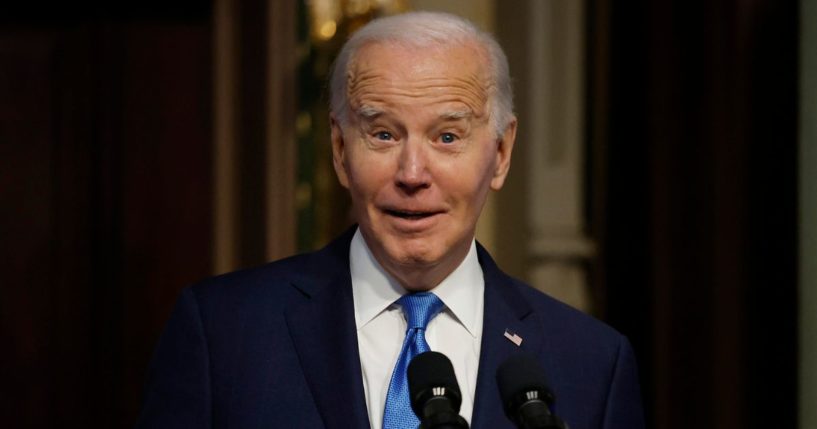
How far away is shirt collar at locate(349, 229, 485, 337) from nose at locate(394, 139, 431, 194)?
7.5 inches

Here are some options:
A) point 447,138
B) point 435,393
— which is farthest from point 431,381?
point 447,138

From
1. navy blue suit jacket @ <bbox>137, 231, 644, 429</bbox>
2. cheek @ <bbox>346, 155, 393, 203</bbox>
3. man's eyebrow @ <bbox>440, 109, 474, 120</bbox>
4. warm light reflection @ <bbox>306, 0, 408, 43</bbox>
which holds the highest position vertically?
warm light reflection @ <bbox>306, 0, 408, 43</bbox>

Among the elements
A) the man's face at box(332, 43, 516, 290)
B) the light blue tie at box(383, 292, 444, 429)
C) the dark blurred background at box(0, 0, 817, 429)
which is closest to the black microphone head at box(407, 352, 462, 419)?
the light blue tie at box(383, 292, 444, 429)

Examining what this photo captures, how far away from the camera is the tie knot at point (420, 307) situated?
2.07 meters

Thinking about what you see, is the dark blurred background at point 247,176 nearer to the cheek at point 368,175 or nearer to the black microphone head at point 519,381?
the cheek at point 368,175

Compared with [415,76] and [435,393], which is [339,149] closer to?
[415,76]

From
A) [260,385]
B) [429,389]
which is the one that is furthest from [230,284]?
[429,389]

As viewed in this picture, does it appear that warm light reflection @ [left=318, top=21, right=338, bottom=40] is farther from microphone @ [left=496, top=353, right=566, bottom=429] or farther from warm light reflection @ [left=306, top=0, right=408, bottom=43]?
microphone @ [left=496, top=353, right=566, bottom=429]

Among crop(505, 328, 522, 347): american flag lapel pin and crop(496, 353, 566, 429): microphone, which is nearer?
crop(496, 353, 566, 429): microphone

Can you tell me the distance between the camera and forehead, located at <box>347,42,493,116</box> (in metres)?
1.99

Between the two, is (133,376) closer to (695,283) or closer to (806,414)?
(695,283)

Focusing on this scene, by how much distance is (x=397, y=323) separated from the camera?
6.88 ft

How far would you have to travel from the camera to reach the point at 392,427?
6.43 ft

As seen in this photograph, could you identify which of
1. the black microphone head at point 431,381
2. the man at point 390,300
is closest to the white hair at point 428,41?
the man at point 390,300
